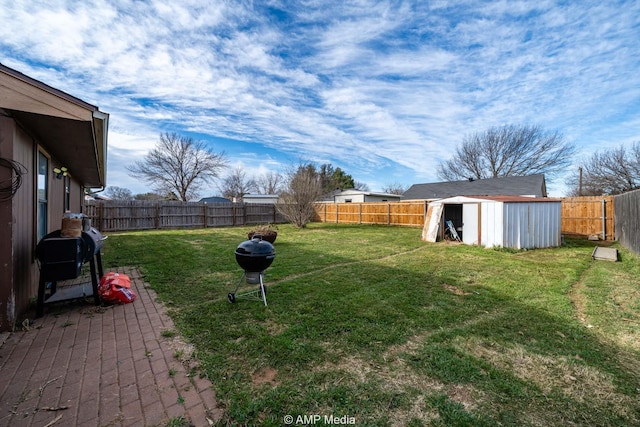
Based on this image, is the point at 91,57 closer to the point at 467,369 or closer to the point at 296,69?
the point at 296,69

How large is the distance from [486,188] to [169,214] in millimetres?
22818

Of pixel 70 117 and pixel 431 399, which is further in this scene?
pixel 70 117

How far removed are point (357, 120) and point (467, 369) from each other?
52.9ft

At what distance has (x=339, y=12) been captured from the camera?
23.5 feet

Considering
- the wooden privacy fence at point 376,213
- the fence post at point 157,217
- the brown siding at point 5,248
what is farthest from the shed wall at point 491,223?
the fence post at point 157,217

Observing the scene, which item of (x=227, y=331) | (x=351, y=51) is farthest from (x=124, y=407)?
(x=351, y=51)

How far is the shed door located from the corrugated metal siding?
0.90 metres

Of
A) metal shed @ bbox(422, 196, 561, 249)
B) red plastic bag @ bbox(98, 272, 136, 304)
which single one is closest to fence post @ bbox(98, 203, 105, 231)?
red plastic bag @ bbox(98, 272, 136, 304)

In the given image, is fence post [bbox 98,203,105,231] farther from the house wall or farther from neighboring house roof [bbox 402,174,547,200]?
neighboring house roof [bbox 402,174,547,200]

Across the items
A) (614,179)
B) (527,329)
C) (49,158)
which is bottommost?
(527,329)

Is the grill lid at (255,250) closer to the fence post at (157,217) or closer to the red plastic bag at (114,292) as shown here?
A: the red plastic bag at (114,292)

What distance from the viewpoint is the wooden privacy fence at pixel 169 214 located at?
1403 cm

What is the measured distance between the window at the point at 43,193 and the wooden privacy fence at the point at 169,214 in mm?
9452

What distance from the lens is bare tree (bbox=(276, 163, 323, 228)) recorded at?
1559 cm
